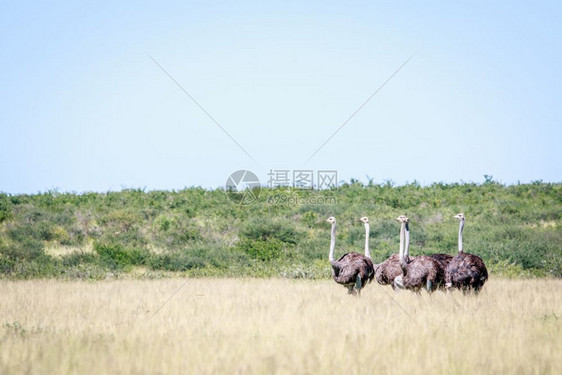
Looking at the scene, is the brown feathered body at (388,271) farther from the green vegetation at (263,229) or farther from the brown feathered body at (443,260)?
the green vegetation at (263,229)

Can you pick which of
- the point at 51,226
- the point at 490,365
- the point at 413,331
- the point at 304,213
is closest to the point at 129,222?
the point at 51,226

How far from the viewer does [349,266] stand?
1382 centimetres

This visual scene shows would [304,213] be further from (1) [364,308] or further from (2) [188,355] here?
(2) [188,355]

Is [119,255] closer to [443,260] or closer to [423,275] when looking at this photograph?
[443,260]

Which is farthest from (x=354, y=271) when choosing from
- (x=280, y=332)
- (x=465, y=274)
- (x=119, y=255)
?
(x=119, y=255)

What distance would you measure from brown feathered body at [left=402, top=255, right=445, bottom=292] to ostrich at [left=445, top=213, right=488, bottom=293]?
24cm

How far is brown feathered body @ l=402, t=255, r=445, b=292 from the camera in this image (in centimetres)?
1325

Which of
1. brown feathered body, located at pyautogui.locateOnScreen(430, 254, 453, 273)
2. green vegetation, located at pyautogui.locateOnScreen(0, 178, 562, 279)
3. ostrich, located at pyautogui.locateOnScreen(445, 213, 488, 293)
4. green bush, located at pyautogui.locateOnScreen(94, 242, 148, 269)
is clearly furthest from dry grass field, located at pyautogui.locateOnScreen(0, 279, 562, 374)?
green bush, located at pyautogui.locateOnScreen(94, 242, 148, 269)

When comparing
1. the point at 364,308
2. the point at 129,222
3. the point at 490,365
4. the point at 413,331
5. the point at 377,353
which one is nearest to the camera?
the point at 490,365

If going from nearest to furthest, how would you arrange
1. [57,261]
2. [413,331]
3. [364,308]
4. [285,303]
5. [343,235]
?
1. [413,331]
2. [364,308]
3. [285,303]
4. [57,261]
5. [343,235]

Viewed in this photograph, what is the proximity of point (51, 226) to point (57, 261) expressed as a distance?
7.57 meters

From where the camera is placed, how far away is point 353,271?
1370cm

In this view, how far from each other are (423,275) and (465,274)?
0.85 meters

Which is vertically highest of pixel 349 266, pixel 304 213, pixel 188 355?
pixel 304 213
